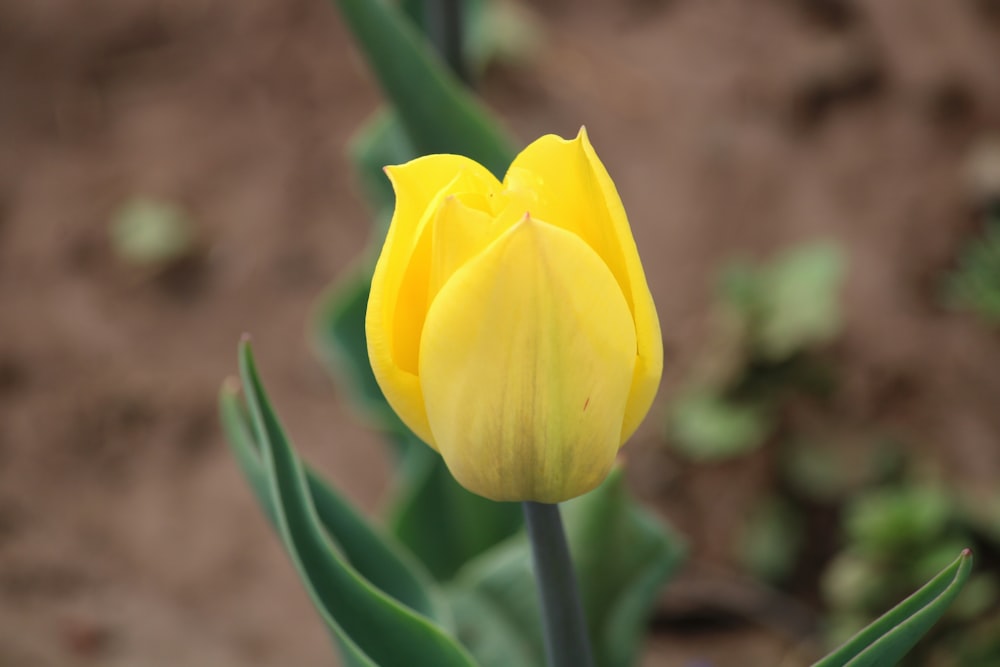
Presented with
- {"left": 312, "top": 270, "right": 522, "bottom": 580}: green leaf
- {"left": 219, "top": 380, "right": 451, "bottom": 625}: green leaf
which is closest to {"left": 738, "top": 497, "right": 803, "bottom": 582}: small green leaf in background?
{"left": 312, "top": 270, "right": 522, "bottom": 580}: green leaf

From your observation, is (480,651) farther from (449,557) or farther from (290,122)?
(290,122)

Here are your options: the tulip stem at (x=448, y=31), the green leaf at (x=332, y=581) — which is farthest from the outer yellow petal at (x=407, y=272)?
the tulip stem at (x=448, y=31)

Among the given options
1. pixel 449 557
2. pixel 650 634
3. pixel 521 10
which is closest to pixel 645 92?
pixel 521 10

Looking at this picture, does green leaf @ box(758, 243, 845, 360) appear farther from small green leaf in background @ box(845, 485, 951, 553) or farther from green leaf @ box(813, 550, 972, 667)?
green leaf @ box(813, 550, 972, 667)

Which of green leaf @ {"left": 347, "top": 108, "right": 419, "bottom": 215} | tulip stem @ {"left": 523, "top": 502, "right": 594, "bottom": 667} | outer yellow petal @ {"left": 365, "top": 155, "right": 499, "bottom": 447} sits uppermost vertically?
green leaf @ {"left": 347, "top": 108, "right": 419, "bottom": 215}

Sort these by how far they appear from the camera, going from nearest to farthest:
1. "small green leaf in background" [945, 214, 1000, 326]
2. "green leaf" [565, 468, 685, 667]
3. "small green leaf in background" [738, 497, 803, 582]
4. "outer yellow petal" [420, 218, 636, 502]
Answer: "outer yellow petal" [420, 218, 636, 502] → "green leaf" [565, 468, 685, 667] → "small green leaf in background" [945, 214, 1000, 326] → "small green leaf in background" [738, 497, 803, 582]

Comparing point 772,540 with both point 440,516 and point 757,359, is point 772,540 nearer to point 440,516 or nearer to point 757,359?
point 757,359
